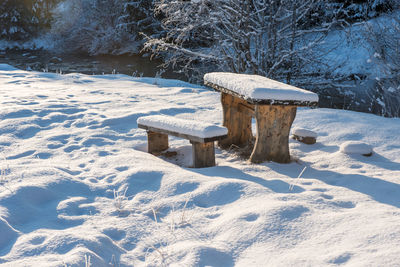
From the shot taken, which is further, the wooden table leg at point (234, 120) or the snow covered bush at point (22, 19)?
the snow covered bush at point (22, 19)

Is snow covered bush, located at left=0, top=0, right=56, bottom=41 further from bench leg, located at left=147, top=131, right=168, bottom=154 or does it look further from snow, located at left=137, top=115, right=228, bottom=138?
snow, located at left=137, top=115, right=228, bottom=138

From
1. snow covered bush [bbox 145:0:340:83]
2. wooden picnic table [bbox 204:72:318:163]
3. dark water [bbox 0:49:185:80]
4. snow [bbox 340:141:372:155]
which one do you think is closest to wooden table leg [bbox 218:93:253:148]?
wooden picnic table [bbox 204:72:318:163]

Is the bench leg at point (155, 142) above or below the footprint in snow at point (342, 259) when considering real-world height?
above

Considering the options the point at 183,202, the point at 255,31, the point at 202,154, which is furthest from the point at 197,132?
the point at 255,31

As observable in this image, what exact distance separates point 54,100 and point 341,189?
5012 millimetres

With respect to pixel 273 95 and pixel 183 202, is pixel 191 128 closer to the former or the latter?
pixel 273 95

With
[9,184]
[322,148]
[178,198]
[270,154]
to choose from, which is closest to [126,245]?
[178,198]

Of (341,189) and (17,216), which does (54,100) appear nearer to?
(17,216)

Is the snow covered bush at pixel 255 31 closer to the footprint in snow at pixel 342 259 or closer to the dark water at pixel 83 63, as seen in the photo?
the dark water at pixel 83 63

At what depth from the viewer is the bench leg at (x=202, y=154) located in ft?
13.0

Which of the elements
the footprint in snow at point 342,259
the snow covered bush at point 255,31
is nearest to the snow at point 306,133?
the footprint in snow at point 342,259

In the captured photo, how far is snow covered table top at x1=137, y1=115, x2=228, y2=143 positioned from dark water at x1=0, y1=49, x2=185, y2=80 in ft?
35.3

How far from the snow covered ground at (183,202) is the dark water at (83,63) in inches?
417

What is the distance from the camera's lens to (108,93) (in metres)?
7.48
